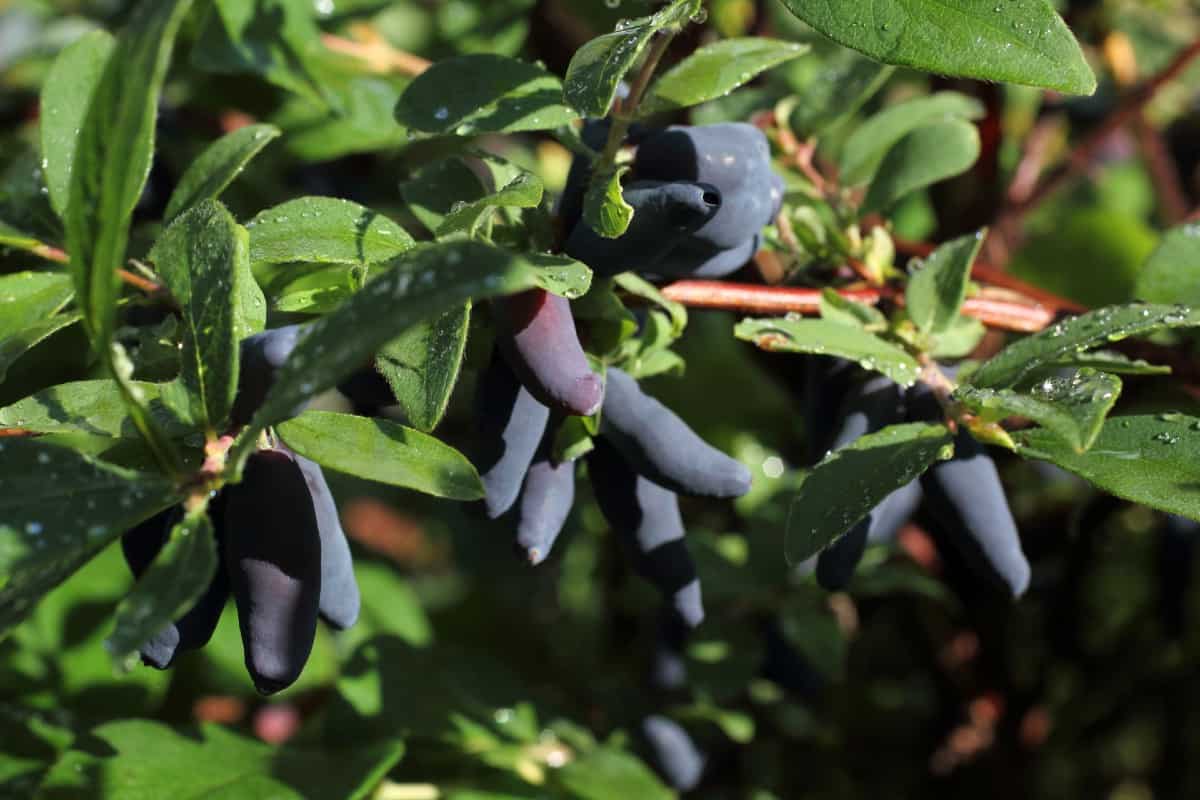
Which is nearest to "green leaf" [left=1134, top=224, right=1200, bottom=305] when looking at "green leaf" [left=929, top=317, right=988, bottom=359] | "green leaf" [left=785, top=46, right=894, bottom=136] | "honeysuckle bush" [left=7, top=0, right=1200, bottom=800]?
"honeysuckle bush" [left=7, top=0, right=1200, bottom=800]

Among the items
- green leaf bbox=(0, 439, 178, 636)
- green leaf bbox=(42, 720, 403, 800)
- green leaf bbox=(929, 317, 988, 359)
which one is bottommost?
green leaf bbox=(42, 720, 403, 800)

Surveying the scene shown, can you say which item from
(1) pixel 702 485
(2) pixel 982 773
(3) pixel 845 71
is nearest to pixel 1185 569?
(2) pixel 982 773

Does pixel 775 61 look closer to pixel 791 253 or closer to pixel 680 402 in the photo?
pixel 791 253

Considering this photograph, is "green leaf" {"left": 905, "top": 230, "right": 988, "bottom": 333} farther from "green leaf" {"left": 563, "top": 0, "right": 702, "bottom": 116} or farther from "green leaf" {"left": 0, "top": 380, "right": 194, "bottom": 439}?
"green leaf" {"left": 0, "top": 380, "right": 194, "bottom": 439}

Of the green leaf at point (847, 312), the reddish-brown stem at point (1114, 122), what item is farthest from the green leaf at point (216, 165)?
the reddish-brown stem at point (1114, 122)

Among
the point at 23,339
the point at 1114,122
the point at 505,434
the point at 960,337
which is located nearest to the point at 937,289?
the point at 960,337
